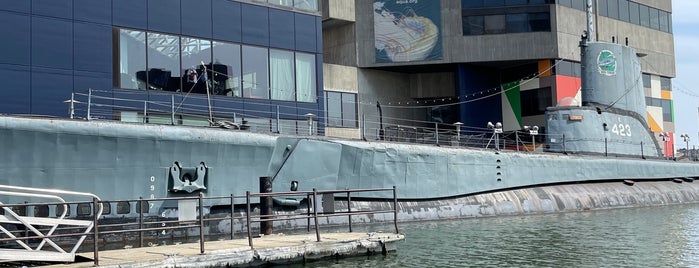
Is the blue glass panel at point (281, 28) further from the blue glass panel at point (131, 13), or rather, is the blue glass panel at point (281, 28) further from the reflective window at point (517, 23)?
the reflective window at point (517, 23)

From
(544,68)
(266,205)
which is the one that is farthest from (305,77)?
(544,68)

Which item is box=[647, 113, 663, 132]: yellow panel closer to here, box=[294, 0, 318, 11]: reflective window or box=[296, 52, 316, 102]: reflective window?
box=[296, 52, 316, 102]: reflective window

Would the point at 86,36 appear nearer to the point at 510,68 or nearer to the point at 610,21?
the point at 510,68

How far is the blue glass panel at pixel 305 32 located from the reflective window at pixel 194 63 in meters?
5.22

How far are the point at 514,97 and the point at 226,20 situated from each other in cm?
2870

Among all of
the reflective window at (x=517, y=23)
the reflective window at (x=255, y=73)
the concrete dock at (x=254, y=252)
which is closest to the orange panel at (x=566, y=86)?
the reflective window at (x=517, y=23)

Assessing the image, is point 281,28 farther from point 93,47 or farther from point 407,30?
point 407,30

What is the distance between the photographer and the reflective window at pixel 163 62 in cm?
2862

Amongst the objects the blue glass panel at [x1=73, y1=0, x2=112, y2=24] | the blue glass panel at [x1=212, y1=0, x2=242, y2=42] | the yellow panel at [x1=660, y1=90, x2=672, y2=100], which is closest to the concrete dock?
the blue glass panel at [x1=73, y1=0, x2=112, y2=24]

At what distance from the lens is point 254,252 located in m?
14.8

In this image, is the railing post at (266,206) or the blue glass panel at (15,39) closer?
the railing post at (266,206)

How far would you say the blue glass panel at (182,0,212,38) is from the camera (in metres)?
29.8

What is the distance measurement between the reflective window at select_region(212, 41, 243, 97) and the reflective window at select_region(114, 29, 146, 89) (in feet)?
11.0

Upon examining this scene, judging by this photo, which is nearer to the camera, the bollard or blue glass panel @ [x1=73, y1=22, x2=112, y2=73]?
the bollard
